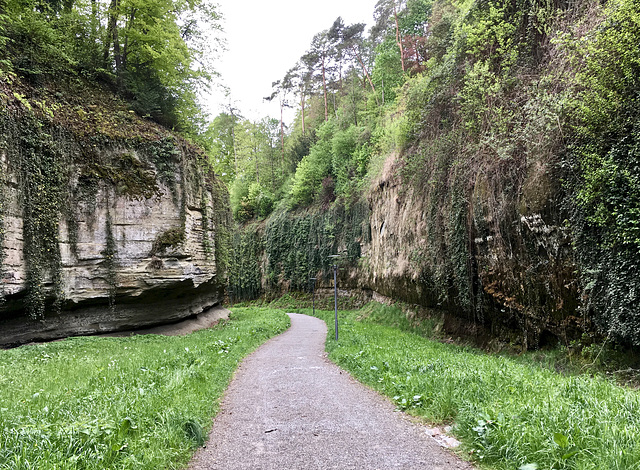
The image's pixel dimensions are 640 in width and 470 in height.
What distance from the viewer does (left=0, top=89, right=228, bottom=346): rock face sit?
1126 centimetres

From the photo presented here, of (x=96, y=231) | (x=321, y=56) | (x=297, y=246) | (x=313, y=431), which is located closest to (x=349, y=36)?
(x=321, y=56)

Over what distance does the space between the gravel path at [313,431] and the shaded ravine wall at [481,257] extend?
5252 millimetres

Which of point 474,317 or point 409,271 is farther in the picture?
point 409,271

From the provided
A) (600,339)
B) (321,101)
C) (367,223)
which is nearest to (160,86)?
(367,223)

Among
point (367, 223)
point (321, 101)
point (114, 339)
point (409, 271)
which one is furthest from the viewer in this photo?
point (321, 101)

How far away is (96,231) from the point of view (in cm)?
1341

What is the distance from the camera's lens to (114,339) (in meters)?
12.5

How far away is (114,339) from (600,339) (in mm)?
14260

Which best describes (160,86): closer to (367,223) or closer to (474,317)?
(367,223)

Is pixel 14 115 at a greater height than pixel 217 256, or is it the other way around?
pixel 14 115

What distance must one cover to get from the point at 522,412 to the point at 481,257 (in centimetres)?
765


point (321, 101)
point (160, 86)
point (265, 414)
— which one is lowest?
point (265, 414)

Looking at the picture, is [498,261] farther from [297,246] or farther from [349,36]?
[349,36]

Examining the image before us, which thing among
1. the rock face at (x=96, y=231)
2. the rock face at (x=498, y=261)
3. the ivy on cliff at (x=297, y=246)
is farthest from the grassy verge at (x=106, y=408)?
the ivy on cliff at (x=297, y=246)
